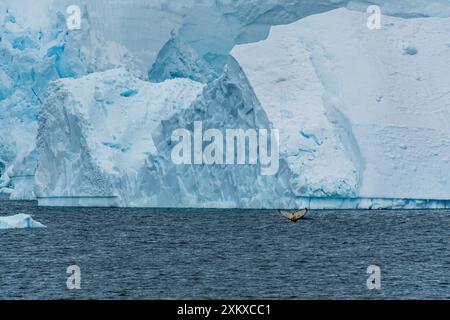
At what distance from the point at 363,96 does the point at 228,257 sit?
1204cm

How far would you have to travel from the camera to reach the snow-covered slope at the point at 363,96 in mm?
30781

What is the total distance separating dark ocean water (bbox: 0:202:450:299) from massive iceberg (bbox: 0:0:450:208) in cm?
108

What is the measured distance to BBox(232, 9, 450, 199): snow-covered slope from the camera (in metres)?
30.8

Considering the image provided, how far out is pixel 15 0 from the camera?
53094 mm

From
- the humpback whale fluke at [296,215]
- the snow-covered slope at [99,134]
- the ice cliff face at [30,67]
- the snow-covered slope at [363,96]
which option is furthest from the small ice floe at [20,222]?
the ice cliff face at [30,67]

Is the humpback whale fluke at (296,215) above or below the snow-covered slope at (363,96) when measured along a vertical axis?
below

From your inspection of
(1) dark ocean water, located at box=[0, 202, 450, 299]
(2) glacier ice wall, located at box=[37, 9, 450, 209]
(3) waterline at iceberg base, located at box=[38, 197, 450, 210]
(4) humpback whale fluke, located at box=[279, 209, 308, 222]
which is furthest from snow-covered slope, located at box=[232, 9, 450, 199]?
(4) humpback whale fluke, located at box=[279, 209, 308, 222]

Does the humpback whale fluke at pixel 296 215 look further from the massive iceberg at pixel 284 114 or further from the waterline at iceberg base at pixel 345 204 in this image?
the massive iceberg at pixel 284 114

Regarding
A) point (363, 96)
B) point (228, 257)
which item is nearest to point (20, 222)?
point (228, 257)

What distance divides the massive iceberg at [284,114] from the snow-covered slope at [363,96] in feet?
0.13

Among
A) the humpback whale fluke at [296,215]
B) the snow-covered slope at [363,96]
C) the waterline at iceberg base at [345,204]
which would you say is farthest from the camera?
the humpback whale fluke at [296,215]

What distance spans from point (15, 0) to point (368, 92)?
1022 inches

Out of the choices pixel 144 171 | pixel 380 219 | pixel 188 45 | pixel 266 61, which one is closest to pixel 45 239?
pixel 144 171

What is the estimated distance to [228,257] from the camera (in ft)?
72.2
